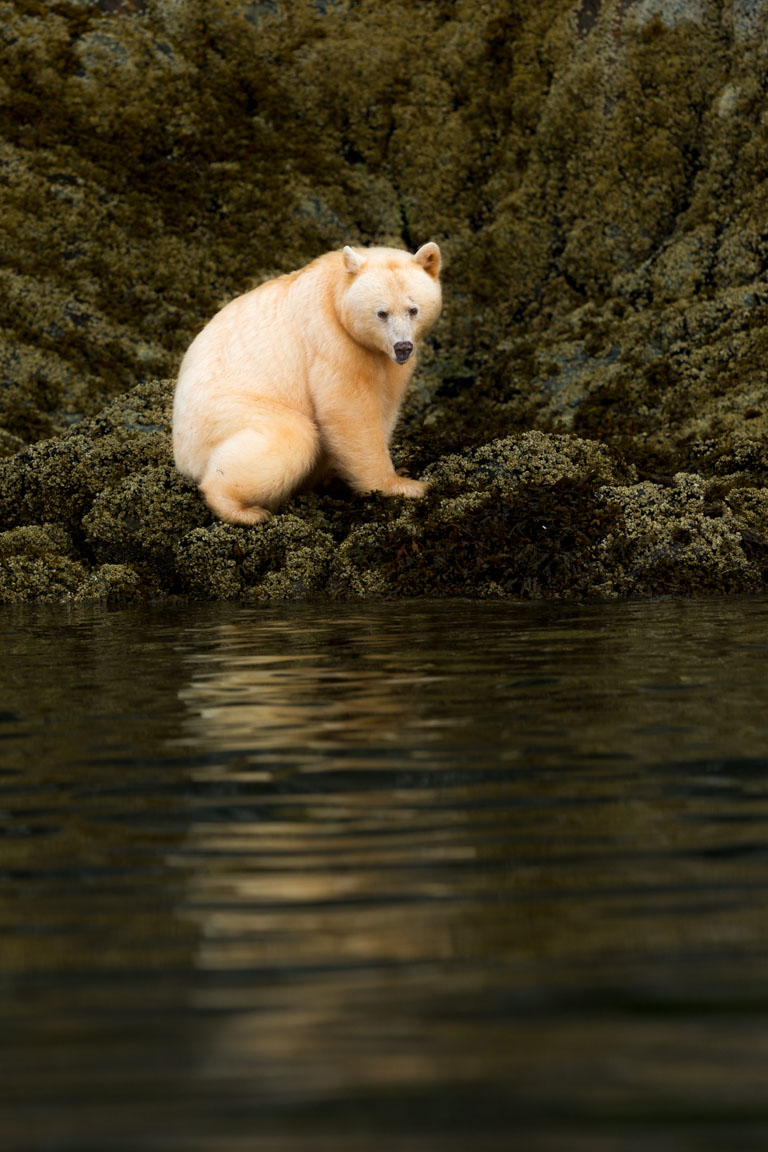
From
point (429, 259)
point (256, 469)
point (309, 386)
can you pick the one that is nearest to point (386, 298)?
point (429, 259)

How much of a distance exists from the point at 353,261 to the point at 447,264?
353 inches

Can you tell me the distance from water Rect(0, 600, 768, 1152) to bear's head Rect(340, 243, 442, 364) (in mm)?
6423

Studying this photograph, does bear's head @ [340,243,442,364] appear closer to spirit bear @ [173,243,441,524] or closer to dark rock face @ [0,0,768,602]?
spirit bear @ [173,243,441,524]

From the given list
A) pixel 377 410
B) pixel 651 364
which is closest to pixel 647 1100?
pixel 377 410

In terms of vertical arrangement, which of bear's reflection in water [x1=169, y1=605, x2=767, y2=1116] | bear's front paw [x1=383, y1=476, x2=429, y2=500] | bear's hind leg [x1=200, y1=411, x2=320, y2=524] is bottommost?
bear's reflection in water [x1=169, y1=605, x2=767, y2=1116]

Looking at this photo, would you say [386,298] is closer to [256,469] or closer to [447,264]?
[256,469]

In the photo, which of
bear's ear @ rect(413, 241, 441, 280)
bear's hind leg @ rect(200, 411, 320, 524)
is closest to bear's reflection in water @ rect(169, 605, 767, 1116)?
bear's hind leg @ rect(200, 411, 320, 524)

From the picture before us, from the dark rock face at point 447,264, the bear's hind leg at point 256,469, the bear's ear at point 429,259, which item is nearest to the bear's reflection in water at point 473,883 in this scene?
the dark rock face at point 447,264

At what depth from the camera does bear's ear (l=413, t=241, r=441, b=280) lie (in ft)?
42.3

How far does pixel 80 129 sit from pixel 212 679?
1744 centimetres

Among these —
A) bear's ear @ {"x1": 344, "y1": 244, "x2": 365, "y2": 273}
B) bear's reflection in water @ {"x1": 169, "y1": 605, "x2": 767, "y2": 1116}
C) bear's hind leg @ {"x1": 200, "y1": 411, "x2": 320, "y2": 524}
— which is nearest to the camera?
bear's reflection in water @ {"x1": 169, "y1": 605, "x2": 767, "y2": 1116}

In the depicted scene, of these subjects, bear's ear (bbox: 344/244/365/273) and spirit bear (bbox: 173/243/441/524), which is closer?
spirit bear (bbox: 173/243/441/524)

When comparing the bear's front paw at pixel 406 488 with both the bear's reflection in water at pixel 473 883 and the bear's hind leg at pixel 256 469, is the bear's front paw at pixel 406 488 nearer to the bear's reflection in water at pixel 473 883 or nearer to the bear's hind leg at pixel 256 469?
the bear's hind leg at pixel 256 469

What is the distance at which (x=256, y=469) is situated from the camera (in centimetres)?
1229
